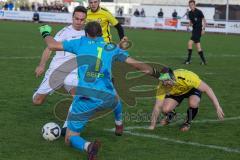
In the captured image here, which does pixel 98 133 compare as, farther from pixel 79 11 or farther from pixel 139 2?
pixel 139 2

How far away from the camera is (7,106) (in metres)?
9.97

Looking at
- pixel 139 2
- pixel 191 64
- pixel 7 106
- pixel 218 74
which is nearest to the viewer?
pixel 7 106

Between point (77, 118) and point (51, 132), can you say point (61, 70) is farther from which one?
point (77, 118)

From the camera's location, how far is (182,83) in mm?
8523

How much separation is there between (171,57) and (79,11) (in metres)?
14.0

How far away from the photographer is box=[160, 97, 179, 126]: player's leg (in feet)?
29.2

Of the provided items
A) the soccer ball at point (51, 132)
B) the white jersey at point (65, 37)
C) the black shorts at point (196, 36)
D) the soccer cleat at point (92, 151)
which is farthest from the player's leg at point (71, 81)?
the black shorts at point (196, 36)

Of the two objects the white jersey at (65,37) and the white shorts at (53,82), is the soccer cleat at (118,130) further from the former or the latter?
the white jersey at (65,37)

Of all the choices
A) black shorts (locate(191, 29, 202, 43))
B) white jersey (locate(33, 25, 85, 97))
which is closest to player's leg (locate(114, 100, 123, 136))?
white jersey (locate(33, 25, 85, 97))

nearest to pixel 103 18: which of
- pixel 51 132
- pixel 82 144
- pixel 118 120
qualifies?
pixel 118 120

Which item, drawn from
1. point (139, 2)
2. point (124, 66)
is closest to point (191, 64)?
point (124, 66)

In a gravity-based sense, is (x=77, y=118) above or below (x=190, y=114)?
above

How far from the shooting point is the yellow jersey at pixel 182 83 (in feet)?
27.6

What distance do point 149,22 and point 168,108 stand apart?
37.1m
